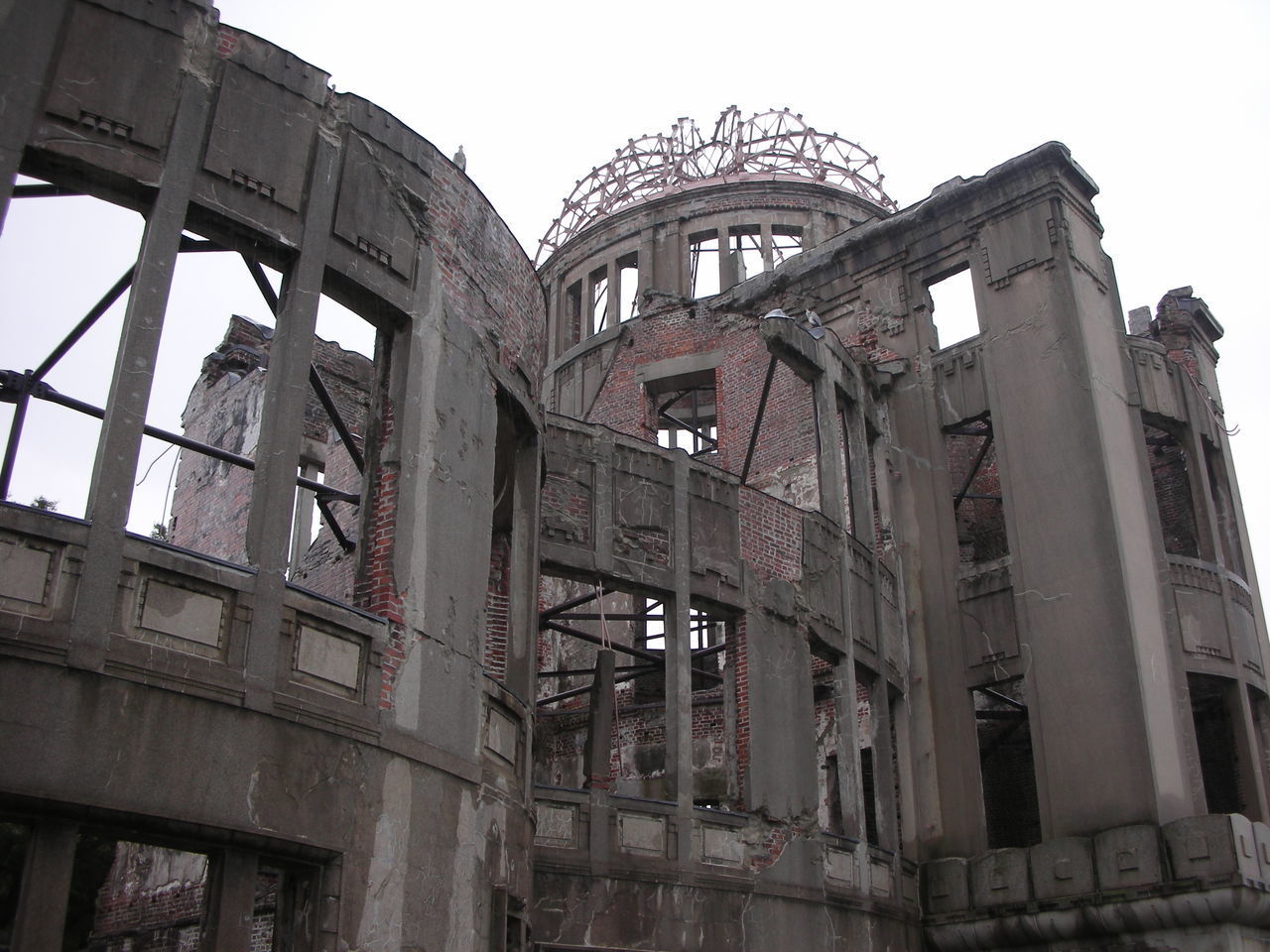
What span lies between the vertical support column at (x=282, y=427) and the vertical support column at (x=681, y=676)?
6020 mm

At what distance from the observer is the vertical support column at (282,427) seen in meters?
8.06

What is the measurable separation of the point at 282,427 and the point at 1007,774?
15.2 metres

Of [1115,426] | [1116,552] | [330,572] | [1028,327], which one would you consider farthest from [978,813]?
[330,572]

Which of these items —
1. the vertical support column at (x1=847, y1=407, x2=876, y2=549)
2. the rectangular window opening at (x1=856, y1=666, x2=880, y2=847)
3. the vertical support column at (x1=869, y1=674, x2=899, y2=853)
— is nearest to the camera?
the vertical support column at (x1=869, y1=674, x2=899, y2=853)

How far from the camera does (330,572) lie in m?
16.6

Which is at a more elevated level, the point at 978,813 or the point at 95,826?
the point at 978,813

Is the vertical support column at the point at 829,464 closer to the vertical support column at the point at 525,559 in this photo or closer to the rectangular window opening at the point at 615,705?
the rectangular window opening at the point at 615,705

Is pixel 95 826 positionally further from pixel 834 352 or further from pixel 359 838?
pixel 834 352

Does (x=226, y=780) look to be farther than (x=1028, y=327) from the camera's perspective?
No

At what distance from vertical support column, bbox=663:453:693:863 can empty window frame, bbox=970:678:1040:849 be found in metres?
7.50

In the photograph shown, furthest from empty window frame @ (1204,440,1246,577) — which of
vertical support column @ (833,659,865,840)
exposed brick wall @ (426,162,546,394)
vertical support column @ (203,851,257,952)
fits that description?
vertical support column @ (203,851,257,952)

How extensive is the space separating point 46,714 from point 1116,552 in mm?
12943

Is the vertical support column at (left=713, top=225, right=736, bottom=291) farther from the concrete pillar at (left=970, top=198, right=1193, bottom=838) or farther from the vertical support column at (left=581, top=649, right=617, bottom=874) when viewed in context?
the vertical support column at (left=581, top=649, right=617, bottom=874)

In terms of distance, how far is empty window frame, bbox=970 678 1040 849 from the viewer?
19.8m
